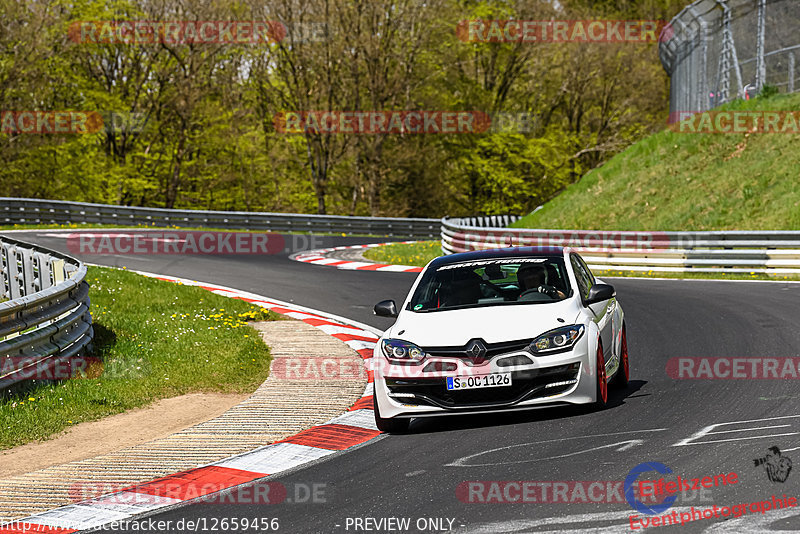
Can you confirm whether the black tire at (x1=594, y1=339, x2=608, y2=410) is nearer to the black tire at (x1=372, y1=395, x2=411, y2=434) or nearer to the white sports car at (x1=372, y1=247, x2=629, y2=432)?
the white sports car at (x1=372, y1=247, x2=629, y2=432)

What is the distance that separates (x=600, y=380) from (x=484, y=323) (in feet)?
3.56

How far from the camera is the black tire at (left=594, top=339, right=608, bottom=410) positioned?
778cm

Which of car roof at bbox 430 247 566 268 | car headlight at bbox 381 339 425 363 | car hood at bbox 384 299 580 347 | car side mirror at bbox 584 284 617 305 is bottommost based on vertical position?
car headlight at bbox 381 339 425 363

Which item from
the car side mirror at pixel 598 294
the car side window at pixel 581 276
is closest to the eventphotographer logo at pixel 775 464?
the car side mirror at pixel 598 294

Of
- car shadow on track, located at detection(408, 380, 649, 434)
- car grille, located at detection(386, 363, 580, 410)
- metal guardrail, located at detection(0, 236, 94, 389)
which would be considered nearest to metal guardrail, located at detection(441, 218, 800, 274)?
metal guardrail, located at detection(0, 236, 94, 389)

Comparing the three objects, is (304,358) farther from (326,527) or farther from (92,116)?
(92,116)

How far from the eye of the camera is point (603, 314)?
28.6 ft

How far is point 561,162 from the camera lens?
5341 cm

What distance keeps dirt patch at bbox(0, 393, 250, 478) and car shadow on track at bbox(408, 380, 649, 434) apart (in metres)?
2.19

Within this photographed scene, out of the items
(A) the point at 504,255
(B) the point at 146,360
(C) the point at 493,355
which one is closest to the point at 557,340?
(C) the point at 493,355

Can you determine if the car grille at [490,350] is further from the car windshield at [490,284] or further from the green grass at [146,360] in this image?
the green grass at [146,360]

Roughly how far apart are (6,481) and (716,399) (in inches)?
228

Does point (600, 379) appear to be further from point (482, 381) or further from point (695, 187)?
point (695, 187)

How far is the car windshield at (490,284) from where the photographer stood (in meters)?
8.57
